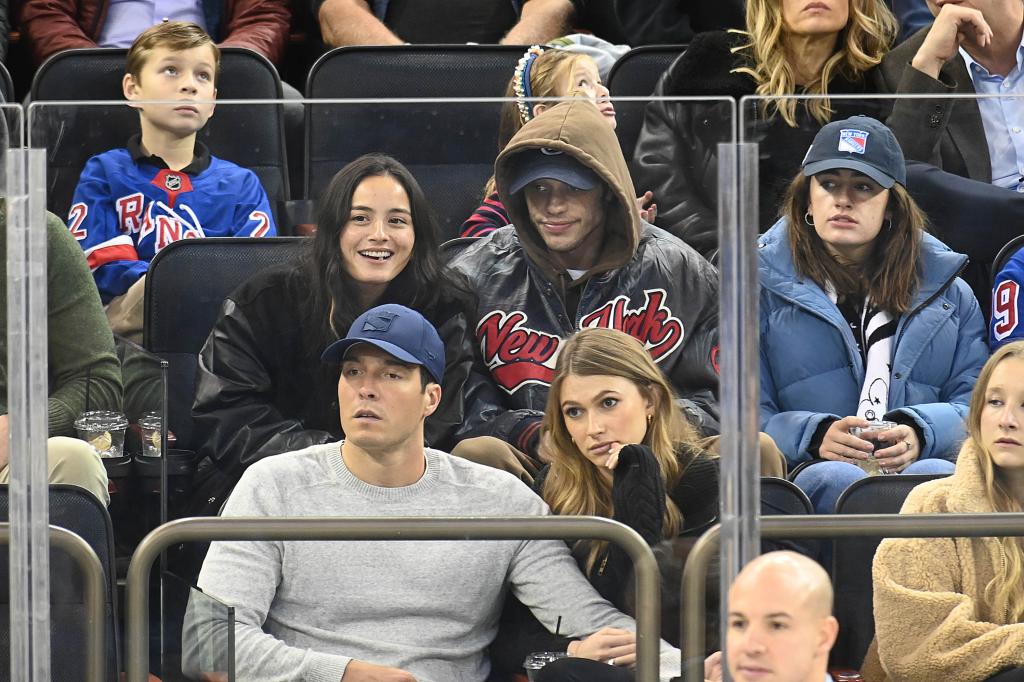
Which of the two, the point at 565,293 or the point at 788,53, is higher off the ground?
the point at 788,53

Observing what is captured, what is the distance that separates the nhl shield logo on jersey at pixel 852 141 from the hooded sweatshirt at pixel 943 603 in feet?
1.26

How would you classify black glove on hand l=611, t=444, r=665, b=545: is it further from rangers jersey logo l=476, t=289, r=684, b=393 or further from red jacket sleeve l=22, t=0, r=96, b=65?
red jacket sleeve l=22, t=0, r=96, b=65

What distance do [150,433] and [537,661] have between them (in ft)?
1.78

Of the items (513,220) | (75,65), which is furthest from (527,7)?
(513,220)

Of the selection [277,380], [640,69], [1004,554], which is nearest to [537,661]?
[277,380]

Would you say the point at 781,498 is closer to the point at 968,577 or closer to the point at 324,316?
the point at 968,577

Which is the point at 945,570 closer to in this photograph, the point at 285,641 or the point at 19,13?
the point at 285,641

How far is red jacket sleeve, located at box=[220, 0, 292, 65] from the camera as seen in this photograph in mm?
3968

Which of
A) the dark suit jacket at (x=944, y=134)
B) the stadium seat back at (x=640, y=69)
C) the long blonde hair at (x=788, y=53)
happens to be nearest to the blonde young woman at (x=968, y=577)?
the dark suit jacket at (x=944, y=134)

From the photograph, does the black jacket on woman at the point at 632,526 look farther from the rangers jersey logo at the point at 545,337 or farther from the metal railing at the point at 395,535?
the rangers jersey logo at the point at 545,337

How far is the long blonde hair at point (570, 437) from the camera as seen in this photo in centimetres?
185

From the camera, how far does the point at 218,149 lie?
6.18ft

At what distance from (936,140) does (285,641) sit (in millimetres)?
996

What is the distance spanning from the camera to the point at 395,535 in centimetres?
182
